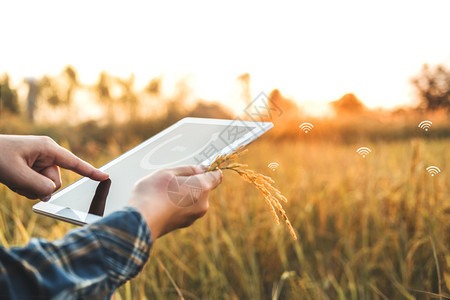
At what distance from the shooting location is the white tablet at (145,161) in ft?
2.53

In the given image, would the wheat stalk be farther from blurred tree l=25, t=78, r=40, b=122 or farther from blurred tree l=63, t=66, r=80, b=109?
blurred tree l=25, t=78, r=40, b=122

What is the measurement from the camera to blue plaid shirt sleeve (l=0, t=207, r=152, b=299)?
43 centimetres

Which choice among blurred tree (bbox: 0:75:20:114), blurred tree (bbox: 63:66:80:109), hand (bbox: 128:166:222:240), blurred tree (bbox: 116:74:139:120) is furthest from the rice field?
blurred tree (bbox: 63:66:80:109)

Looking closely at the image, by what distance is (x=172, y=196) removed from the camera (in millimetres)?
584

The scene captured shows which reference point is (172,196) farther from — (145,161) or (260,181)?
(145,161)

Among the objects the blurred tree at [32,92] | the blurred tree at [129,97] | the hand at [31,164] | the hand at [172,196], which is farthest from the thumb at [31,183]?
the blurred tree at [32,92]

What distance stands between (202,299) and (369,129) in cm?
554

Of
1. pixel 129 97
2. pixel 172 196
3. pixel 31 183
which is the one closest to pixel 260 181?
pixel 172 196

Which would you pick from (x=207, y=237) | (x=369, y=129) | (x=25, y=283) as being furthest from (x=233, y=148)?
(x=369, y=129)

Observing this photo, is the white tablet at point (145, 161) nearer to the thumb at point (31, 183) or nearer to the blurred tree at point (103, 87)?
the thumb at point (31, 183)

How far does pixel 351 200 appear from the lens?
1.94 meters

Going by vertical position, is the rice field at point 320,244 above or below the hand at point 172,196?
below

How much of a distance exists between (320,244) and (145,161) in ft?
4.12

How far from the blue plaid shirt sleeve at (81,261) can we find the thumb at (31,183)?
1.50 feet
